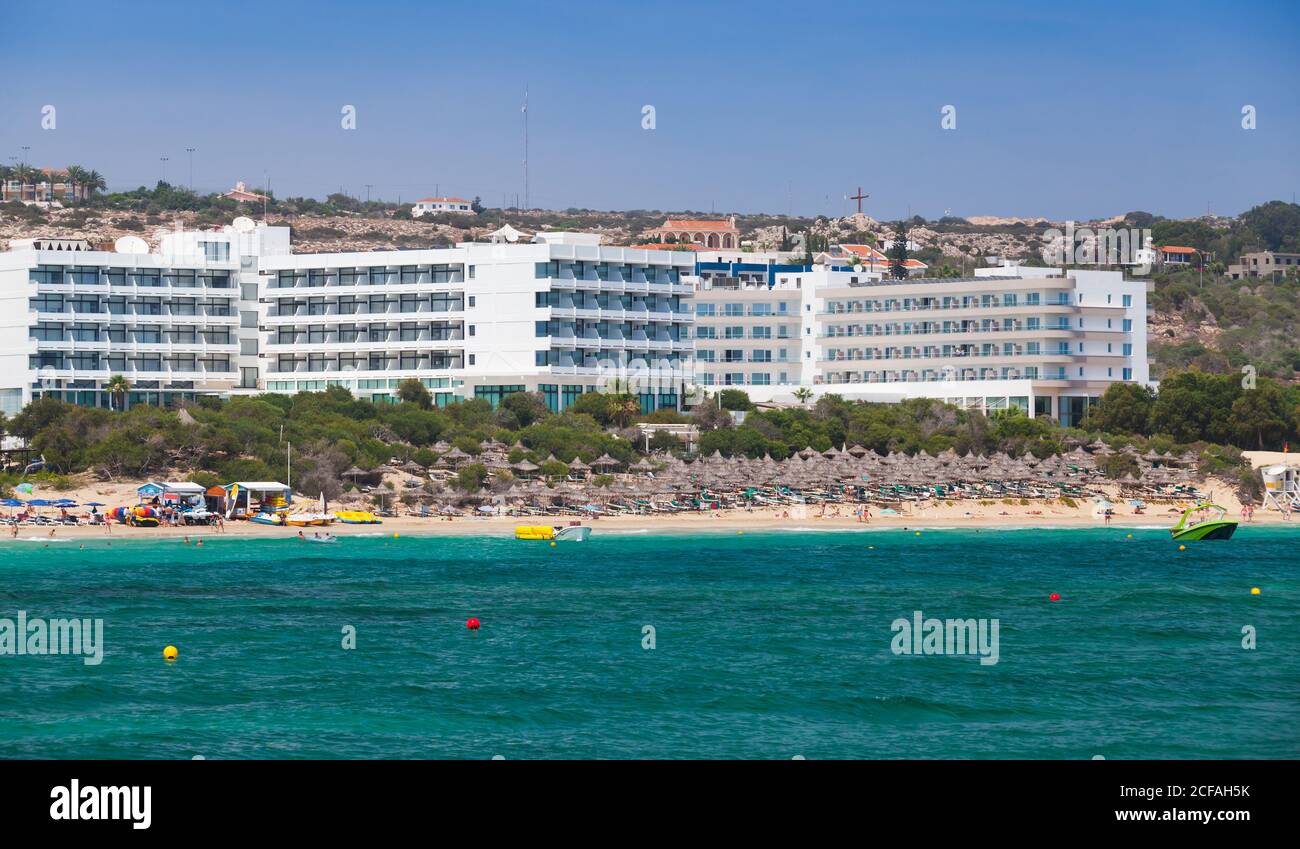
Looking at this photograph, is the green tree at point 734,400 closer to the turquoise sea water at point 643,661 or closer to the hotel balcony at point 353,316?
the hotel balcony at point 353,316

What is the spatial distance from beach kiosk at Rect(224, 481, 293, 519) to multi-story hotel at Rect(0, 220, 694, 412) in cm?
3753

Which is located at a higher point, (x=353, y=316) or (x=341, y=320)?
(x=353, y=316)

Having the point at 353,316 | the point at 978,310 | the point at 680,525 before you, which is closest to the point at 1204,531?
the point at 680,525

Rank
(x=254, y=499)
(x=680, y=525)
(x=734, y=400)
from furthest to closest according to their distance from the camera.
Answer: (x=734, y=400) < (x=680, y=525) < (x=254, y=499)

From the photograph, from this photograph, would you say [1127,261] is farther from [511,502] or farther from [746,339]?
[511,502]

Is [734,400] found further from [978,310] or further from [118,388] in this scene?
[118,388]

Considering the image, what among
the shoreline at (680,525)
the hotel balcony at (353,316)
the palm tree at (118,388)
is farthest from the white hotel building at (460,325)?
the shoreline at (680,525)

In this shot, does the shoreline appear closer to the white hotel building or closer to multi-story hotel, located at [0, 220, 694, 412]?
the white hotel building

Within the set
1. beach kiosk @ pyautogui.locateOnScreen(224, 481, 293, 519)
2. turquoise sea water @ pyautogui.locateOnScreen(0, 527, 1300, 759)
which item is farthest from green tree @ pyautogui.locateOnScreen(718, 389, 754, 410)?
turquoise sea water @ pyautogui.locateOnScreen(0, 527, 1300, 759)

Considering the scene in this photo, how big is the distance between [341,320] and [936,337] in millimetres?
53325

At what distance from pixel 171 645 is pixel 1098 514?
7794cm

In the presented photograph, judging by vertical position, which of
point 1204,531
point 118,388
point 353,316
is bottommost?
point 1204,531

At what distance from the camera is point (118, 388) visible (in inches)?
5167

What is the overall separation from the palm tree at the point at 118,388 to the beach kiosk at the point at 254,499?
1302 inches
